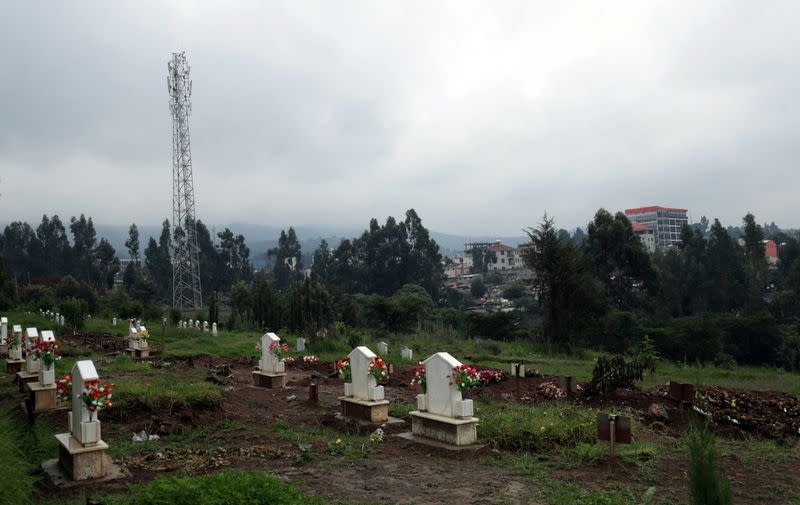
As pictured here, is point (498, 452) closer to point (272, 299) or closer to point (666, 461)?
point (666, 461)

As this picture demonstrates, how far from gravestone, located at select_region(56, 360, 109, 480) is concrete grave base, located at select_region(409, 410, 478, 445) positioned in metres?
4.19

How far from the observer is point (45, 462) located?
773 cm

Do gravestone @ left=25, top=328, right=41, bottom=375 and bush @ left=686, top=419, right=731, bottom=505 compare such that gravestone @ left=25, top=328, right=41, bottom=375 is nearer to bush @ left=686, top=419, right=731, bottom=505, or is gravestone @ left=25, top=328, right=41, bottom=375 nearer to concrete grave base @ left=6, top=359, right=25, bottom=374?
concrete grave base @ left=6, top=359, right=25, bottom=374

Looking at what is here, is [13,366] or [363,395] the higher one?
[13,366]

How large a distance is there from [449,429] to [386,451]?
92 centimetres

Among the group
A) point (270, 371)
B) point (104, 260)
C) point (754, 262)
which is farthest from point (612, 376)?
point (104, 260)

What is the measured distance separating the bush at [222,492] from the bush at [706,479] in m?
3.10

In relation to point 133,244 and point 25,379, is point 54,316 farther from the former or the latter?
point 133,244

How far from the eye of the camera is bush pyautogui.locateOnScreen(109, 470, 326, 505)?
489cm

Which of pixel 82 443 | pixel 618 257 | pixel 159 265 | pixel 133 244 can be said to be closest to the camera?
pixel 82 443

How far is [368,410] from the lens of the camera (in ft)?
33.5

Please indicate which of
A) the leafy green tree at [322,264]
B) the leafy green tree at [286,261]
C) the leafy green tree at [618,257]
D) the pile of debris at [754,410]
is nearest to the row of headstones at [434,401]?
the pile of debris at [754,410]

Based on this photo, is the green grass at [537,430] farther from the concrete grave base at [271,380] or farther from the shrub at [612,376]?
the concrete grave base at [271,380]

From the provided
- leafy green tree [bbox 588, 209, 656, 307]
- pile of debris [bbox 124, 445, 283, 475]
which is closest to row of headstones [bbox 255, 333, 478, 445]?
pile of debris [bbox 124, 445, 283, 475]
